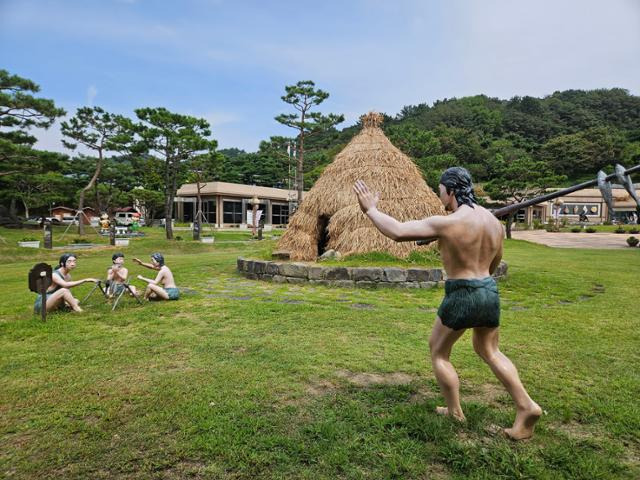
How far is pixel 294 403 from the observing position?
3365 mm

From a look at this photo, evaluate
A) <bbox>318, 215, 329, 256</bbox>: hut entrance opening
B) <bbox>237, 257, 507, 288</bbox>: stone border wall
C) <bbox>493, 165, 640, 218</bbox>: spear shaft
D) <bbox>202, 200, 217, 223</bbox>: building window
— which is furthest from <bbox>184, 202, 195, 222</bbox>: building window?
<bbox>493, 165, 640, 218</bbox>: spear shaft

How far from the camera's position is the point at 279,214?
44.3m

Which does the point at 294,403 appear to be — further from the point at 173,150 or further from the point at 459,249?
the point at 173,150

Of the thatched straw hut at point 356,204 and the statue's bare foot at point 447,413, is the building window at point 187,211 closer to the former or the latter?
the thatched straw hut at point 356,204

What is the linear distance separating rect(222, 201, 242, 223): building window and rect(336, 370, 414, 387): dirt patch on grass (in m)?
36.3

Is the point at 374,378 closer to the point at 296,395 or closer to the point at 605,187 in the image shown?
the point at 296,395

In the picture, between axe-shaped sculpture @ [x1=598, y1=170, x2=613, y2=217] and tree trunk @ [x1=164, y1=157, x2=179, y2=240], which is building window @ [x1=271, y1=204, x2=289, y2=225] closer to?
tree trunk @ [x1=164, y1=157, x2=179, y2=240]

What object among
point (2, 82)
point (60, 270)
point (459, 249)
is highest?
point (2, 82)

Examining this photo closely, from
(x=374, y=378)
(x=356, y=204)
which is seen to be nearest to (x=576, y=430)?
(x=374, y=378)

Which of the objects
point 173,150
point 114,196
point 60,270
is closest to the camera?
point 60,270

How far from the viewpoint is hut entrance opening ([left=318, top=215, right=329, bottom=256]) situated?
38.0 ft

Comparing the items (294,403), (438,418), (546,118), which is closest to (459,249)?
(438,418)

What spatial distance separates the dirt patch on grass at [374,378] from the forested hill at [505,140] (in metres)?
26.8

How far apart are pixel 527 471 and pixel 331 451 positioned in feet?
4.09
